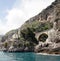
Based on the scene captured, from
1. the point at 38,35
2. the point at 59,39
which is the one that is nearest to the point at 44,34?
the point at 38,35

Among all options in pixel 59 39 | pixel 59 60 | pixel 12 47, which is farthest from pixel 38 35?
pixel 59 60

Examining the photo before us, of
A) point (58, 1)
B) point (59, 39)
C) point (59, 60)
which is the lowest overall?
point (59, 60)

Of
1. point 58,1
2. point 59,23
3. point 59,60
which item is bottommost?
point 59,60

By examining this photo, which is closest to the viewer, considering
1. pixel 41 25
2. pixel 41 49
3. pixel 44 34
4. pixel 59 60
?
pixel 59 60

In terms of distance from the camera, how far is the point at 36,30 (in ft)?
535

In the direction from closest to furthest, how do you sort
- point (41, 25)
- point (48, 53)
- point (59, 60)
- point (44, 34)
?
point (59, 60) < point (48, 53) < point (44, 34) < point (41, 25)

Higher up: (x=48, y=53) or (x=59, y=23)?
(x=59, y=23)

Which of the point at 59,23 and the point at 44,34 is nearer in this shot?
the point at 59,23

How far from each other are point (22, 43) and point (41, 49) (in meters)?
44.5

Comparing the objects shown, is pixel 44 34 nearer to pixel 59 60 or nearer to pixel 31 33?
pixel 31 33

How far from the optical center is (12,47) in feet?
511

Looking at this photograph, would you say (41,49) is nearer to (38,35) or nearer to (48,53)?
(48,53)

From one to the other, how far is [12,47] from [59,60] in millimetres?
86815

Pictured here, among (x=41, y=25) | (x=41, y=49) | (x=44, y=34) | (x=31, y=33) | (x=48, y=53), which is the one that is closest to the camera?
(x=48, y=53)
